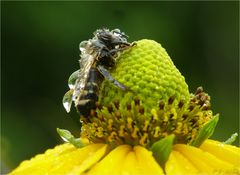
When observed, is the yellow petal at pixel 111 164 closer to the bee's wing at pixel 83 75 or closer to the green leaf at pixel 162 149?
the green leaf at pixel 162 149

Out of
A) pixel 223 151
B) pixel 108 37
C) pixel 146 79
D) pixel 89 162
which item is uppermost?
pixel 108 37

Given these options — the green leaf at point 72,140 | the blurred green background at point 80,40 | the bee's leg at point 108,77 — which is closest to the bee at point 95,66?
the bee's leg at point 108,77

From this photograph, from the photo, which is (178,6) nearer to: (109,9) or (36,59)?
(109,9)

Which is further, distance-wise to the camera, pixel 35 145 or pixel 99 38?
pixel 35 145

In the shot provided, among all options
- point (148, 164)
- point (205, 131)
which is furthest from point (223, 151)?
point (148, 164)

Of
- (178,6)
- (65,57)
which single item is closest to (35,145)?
(65,57)

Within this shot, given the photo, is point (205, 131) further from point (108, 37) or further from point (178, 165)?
point (108, 37)
